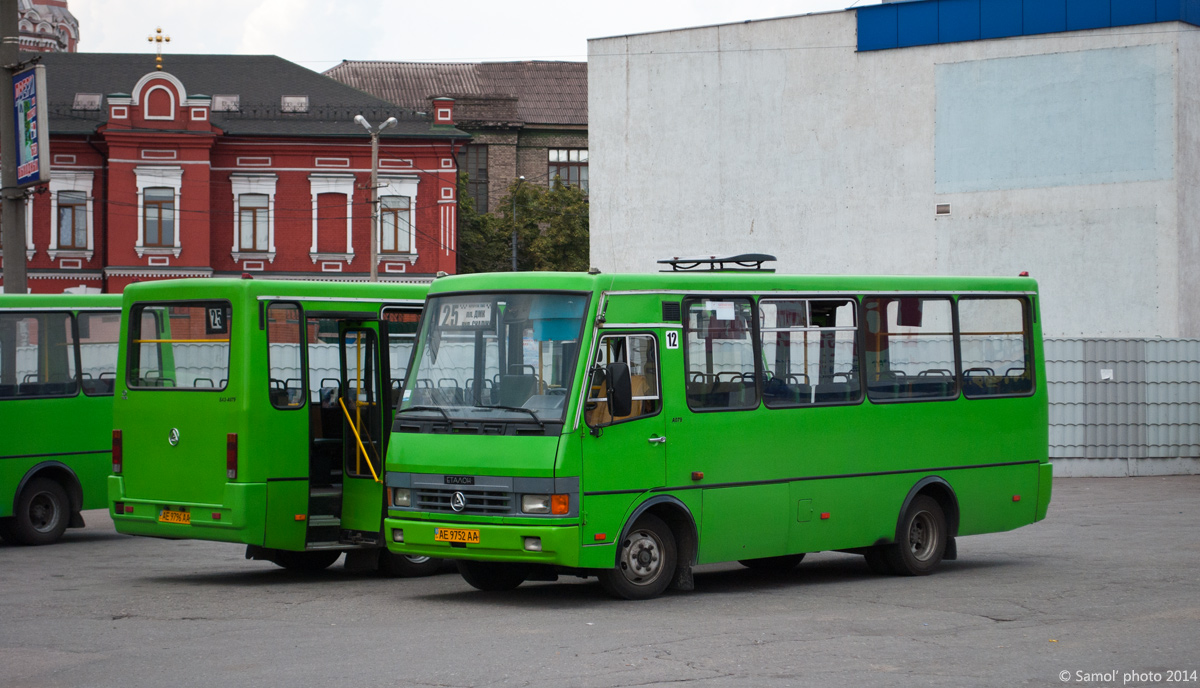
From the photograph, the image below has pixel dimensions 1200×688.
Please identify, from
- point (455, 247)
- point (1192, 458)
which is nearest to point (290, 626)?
point (1192, 458)

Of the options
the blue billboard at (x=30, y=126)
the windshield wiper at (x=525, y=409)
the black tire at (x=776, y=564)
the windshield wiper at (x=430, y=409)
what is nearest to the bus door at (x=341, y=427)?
the windshield wiper at (x=430, y=409)

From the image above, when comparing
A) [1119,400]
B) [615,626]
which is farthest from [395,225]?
[615,626]

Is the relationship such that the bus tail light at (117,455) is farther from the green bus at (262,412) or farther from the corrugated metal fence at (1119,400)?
the corrugated metal fence at (1119,400)

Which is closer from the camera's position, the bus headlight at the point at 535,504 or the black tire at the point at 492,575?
the bus headlight at the point at 535,504

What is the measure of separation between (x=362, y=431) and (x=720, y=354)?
11.9 ft

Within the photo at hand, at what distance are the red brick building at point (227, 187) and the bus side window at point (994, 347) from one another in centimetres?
3940

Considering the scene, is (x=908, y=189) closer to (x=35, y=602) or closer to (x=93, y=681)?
(x=35, y=602)

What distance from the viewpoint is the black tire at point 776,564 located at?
14.5 metres

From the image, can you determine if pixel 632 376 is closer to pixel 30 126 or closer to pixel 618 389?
pixel 618 389

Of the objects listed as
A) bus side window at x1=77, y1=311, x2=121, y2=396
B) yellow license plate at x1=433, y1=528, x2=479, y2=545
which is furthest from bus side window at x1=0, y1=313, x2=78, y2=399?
yellow license plate at x1=433, y1=528, x2=479, y2=545

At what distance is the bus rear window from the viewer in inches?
522

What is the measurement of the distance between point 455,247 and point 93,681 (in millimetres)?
46469

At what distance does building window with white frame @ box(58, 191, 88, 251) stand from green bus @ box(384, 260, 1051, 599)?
43.3 metres
